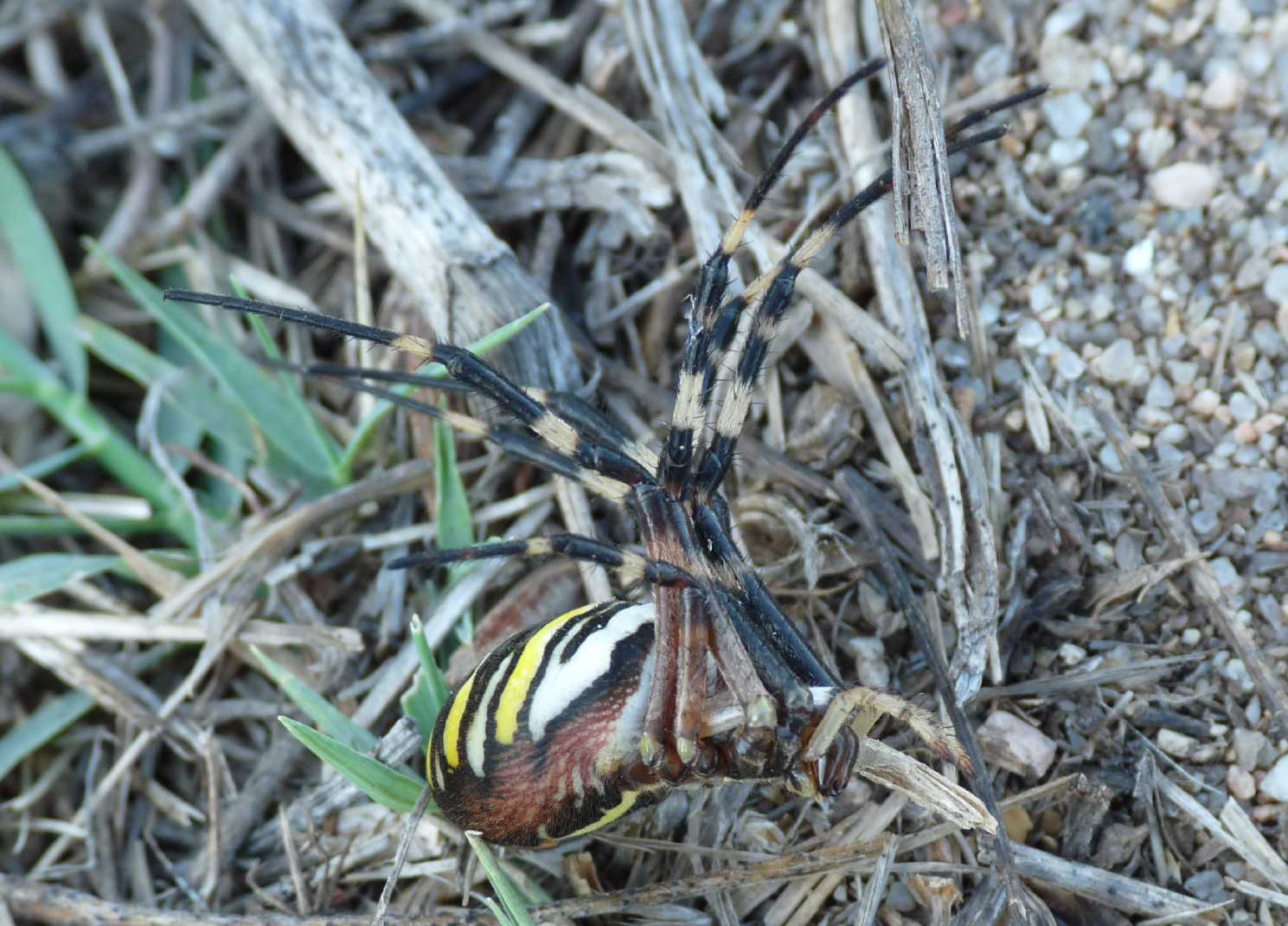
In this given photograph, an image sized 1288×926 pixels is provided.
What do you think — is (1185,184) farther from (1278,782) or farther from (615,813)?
(615,813)

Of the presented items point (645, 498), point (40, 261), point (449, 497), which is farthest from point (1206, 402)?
point (40, 261)

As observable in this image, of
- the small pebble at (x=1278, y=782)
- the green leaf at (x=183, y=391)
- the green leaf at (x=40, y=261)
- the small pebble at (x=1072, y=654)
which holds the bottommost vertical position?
the small pebble at (x=1278, y=782)

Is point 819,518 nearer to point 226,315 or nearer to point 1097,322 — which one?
point 1097,322

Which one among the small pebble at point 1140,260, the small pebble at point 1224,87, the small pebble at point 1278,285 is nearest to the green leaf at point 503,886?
the small pebble at point 1140,260

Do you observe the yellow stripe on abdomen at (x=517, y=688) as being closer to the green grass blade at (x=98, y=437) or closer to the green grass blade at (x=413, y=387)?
the green grass blade at (x=413, y=387)

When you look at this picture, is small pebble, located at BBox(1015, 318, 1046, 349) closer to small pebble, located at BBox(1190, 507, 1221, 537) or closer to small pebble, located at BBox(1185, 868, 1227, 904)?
small pebble, located at BBox(1190, 507, 1221, 537)

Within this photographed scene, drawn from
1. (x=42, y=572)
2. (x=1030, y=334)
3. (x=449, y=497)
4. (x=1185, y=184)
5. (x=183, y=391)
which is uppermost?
(x=183, y=391)
